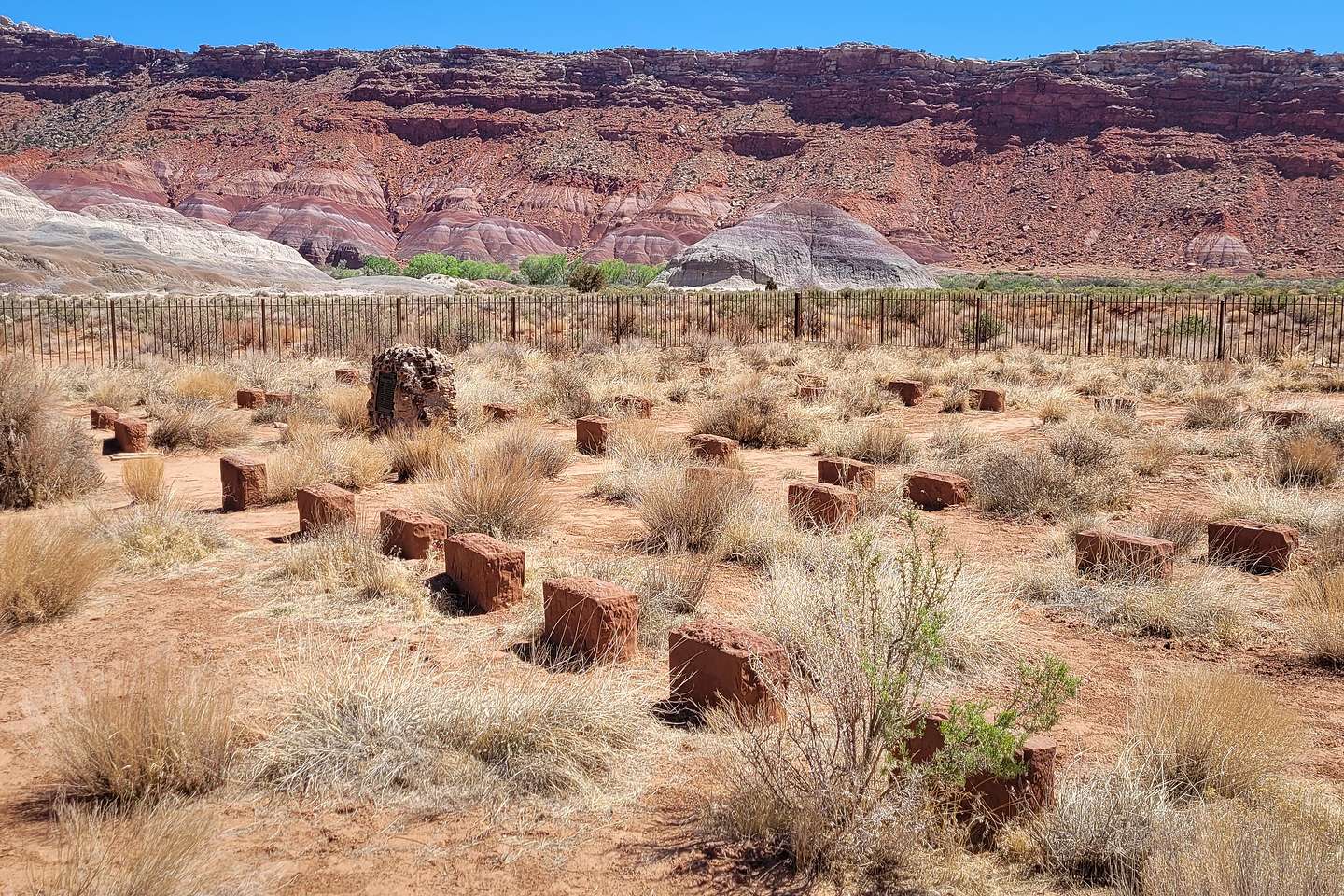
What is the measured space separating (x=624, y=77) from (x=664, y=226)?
30890 mm

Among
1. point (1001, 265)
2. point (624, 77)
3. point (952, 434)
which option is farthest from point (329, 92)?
point (952, 434)

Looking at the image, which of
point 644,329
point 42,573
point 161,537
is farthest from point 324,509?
point 644,329

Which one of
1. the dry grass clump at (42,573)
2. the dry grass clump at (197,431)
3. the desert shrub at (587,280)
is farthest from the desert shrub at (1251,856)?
the desert shrub at (587,280)

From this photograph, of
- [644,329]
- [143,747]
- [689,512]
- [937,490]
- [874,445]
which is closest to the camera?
[143,747]

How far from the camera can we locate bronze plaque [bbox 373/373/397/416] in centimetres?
1259

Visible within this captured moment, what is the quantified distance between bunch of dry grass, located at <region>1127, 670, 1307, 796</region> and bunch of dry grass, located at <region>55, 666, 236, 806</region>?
366 centimetres

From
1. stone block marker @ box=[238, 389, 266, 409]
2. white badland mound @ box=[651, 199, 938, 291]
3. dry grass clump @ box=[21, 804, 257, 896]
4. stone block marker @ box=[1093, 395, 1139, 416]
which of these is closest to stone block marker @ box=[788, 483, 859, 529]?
dry grass clump @ box=[21, 804, 257, 896]

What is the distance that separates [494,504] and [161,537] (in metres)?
2.37

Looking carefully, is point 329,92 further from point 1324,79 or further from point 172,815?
point 172,815

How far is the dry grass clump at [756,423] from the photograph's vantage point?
13414mm

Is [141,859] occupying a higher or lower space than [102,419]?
Answer: lower

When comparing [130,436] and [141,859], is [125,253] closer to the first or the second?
[130,436]

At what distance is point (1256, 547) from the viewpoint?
757 cm

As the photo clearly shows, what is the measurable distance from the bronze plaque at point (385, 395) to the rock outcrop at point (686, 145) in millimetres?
85545
